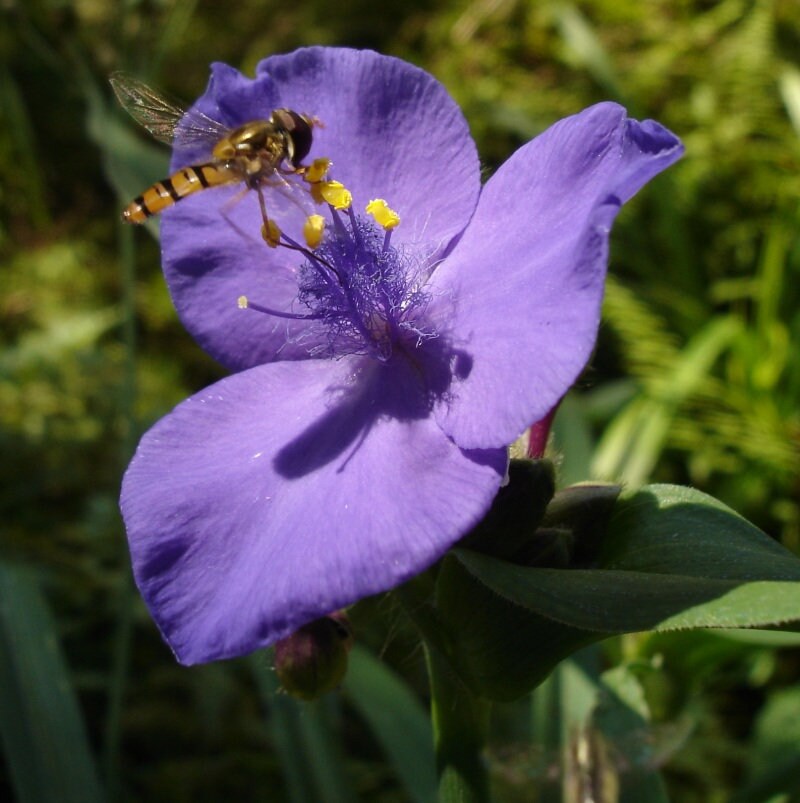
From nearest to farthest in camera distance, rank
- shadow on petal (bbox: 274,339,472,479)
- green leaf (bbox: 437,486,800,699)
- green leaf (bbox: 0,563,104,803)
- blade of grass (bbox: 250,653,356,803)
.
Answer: green leaf (bbox: 437,486,800,699), shadow on petal (bbox: 274,339,472,479), green leaf (bbox: 0,563,104,803), blade of grass (bbox: 250,653,356,803)

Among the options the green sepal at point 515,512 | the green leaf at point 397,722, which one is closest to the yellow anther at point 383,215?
the green sepal at point 515,512

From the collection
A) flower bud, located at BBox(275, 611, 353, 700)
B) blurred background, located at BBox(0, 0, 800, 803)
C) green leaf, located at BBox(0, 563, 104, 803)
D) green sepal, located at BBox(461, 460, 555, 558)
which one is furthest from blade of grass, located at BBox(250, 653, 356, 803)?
green sepal, located at BBox(461, 460, 555, 558)

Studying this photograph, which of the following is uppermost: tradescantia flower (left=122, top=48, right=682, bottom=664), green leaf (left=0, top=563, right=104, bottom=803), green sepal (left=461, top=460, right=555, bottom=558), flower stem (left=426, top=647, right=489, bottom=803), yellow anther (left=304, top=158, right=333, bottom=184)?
yellow anther (left=304, top=158, right=333, bottom=184)

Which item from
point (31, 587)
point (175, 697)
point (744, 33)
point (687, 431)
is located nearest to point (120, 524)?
point (175, 697)

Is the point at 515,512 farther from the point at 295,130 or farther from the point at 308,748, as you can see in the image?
the point at 308,748

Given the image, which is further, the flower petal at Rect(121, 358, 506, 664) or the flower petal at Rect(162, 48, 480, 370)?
the flower petal at Rect(162, 48, 480, 370)

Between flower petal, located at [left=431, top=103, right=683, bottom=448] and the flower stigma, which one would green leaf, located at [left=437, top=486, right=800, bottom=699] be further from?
the flower stigma

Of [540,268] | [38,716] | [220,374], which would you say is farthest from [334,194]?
[220,374]
